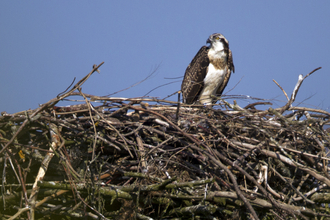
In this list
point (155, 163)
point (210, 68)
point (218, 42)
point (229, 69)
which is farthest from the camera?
point (229, 69)

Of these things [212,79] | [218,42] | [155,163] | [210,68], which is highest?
[218,42]

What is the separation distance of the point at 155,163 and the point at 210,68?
3296 mm

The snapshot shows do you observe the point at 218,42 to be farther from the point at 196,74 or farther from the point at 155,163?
the point at 155,163

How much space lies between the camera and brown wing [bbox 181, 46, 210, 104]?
20.0 feet

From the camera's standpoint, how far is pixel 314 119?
11.6 ft

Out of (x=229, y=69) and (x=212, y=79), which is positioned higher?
(x=229, y=69)

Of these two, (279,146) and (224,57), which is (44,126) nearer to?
(279,146)

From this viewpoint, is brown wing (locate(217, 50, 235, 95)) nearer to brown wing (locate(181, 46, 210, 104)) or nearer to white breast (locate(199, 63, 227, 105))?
white breast (locate(199, 63, 227, 105))

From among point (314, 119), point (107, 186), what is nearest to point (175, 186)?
point (107, 186)

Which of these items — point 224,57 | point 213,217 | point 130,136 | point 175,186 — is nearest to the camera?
point 175,186

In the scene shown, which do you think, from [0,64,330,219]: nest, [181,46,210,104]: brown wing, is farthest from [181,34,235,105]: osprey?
[0,64,330,219]: nest

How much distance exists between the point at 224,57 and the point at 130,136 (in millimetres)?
3403

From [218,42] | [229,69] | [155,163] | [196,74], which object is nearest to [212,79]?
[196,74]

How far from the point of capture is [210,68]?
6.07 m
